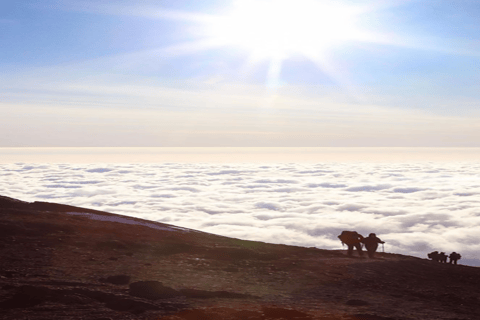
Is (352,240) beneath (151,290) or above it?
above

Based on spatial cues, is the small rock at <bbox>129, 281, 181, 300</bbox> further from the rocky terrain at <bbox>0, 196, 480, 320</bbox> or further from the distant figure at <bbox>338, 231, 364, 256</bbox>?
the distant figure at <bbox>338, 231, 364, 256</bbox>

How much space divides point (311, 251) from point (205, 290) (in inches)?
436

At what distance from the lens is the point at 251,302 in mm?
12531

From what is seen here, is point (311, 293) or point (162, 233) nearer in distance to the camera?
point (311, 293)

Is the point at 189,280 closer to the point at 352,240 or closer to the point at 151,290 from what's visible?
the point at 151,290

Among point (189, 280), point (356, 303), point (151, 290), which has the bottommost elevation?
point (151, 290)

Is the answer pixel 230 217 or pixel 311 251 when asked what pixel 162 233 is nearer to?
pixel 311 251

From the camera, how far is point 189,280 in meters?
14.1

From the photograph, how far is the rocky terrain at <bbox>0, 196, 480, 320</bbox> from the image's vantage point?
11.5 metres

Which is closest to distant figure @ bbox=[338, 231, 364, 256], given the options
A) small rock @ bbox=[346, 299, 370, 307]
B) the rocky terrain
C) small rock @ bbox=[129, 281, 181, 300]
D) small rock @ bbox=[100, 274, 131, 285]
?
the rocky terrain

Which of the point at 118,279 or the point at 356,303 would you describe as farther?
the point at 118,279

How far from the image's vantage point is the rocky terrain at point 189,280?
11.5 m

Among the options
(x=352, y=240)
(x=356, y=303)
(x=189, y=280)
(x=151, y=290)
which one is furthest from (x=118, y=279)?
(x=352, y=240)

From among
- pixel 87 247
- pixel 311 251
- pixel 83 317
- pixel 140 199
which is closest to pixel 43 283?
pixel 83 317
